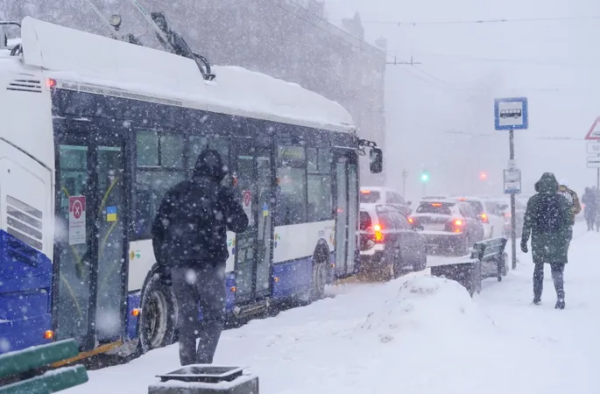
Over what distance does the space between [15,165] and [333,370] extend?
11.1ft

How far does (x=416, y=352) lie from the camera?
9016mm

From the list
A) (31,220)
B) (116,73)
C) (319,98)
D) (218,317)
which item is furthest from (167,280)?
(319,98)

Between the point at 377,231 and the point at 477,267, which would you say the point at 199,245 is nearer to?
the point at 477,267

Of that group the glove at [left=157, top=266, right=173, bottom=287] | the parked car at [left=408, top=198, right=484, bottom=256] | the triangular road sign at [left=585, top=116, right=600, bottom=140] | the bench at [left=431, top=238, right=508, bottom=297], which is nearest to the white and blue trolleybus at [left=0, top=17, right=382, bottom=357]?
the glove at [left=157, top=266, right=173, bottom=287]

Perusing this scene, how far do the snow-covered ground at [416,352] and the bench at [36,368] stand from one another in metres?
3.68

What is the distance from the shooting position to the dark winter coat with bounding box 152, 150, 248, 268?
7.54 m

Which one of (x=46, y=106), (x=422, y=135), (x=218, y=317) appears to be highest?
(x=422, y=135)

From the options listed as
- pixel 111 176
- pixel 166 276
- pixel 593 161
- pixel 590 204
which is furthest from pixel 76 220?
pixel 590 204

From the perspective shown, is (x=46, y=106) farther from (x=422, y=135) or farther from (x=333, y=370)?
(x=422, y=135)

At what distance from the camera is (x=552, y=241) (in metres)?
13.5

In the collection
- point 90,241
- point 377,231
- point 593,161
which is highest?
point 593,161

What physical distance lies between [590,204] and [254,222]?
2867 cm

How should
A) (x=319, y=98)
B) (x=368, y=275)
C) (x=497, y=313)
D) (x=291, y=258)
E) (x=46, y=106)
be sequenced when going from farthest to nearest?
(x=368, y=275)
(x=319, y=98)
(x=291, y=258)
(x=497, y=313)
(x=46, y=106)

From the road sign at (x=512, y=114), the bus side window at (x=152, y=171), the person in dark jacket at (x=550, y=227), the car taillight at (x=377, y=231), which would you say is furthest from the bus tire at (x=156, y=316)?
the road sign at (x=512, y=114)
